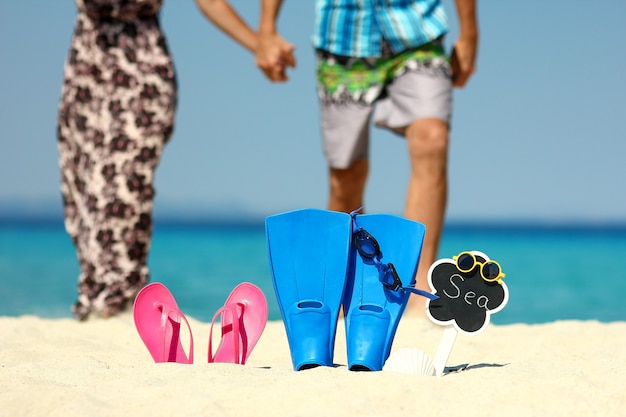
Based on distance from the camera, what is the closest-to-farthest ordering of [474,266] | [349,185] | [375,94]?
[474,266] → [375,94] → [349,185]

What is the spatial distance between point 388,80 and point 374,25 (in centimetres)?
19

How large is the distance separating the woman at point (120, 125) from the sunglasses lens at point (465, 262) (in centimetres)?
162

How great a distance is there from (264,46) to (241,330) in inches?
53.4

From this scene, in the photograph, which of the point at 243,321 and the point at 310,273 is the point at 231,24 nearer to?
the point at 243,321

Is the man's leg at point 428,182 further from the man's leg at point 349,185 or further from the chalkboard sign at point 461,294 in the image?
the chalkboard sign at point 461,294

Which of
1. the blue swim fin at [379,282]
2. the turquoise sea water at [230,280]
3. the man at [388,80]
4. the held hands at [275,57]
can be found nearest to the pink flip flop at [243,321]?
the blue swim fin at [379,282]

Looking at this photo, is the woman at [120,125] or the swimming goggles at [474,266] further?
the woman at [120,125]

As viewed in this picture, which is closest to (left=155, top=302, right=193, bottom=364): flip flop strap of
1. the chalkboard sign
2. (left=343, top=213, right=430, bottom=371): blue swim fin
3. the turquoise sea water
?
(left=343, top=213, right=430, bottom=371): blue swim fin

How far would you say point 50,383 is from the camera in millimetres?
1658

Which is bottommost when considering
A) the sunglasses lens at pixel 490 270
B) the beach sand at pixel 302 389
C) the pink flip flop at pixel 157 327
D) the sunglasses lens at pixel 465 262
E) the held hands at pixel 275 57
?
the pink flip flop at pixel 157 327

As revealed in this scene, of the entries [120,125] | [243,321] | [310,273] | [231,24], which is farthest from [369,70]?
[310,273]

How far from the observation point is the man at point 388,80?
2928mm

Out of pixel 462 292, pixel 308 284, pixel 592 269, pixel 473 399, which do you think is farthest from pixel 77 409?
pixel 592 269

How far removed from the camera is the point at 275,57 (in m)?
3.06
